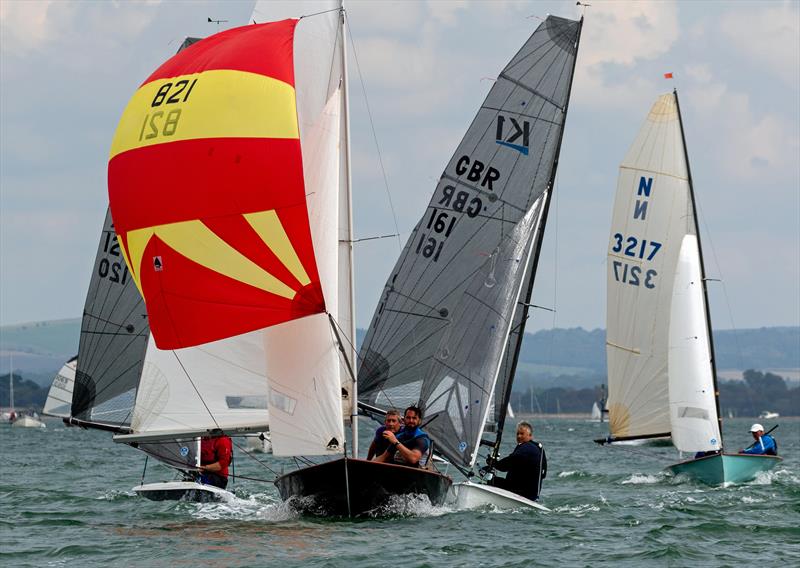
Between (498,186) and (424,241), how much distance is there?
1.32 meters

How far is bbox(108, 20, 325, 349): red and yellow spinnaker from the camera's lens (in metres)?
15.5

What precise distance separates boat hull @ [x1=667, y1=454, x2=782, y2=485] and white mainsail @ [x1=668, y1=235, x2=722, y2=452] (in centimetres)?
135

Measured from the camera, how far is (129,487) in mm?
25562

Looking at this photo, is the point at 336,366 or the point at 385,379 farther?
the point at 385,379

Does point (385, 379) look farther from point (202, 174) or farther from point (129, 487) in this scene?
point (129, 487)

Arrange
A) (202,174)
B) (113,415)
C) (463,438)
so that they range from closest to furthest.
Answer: (202,174) < (463,438) < (113,415)

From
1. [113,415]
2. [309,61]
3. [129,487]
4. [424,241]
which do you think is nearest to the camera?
[309,61]

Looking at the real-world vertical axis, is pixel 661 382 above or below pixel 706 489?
above

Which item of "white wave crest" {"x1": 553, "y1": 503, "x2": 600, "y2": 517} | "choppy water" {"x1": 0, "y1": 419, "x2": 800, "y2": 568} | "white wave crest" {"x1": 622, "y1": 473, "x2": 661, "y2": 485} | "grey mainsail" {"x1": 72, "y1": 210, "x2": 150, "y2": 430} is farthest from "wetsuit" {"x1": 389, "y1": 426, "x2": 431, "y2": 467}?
"white wave crest" {"x1": 622, "y1": 473, "x2": 661, "y2": 485}

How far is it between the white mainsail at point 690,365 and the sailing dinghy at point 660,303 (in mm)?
17

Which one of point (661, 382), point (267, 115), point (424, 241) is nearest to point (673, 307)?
point (661, 382)

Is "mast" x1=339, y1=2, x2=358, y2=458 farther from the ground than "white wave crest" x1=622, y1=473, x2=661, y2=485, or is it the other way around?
"mast" x1=339, y1=2, x2=358, y2=458

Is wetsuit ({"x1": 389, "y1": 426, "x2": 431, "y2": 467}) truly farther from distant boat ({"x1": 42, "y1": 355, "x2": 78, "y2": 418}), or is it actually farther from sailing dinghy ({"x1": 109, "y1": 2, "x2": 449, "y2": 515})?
distant boat ({"x1": 42, "y1": 355, "x2": 78, "y2": 418})

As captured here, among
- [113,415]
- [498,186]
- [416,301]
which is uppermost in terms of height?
[498,186]
